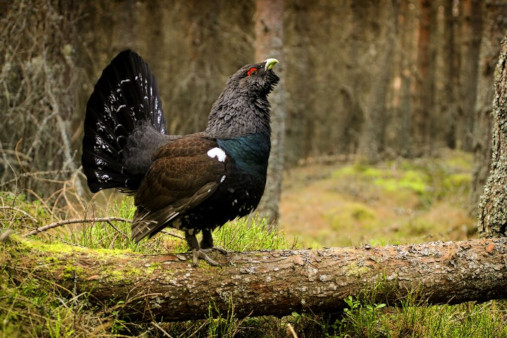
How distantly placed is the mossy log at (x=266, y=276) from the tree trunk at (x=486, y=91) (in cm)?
375

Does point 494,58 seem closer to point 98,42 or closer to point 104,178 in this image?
point 104,178

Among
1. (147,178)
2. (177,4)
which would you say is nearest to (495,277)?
(147,178)

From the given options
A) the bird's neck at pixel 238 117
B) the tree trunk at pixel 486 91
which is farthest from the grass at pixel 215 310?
the bird's neck at pixel 238 117

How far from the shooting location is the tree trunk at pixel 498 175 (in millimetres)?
4270

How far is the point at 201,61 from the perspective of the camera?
13.0 m


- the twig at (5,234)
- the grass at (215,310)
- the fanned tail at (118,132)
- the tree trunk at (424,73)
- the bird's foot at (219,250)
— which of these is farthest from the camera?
the tree trunk at (424,73)

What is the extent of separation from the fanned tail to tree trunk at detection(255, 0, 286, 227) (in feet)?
9.91

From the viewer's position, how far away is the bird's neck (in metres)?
3.89

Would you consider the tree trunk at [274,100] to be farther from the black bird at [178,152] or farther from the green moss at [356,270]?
the green moss at [356,270]

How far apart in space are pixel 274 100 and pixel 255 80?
3138 mm

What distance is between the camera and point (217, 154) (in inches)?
144

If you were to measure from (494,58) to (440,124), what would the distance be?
556 inches

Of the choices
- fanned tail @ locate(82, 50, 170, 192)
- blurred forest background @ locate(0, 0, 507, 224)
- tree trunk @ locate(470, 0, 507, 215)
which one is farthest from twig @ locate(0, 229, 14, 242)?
tree trunk @ locate(470, 0, 507, 215)

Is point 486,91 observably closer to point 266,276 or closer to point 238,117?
point 238,117
